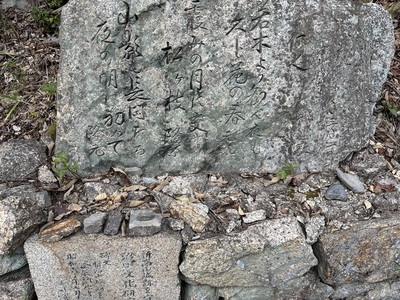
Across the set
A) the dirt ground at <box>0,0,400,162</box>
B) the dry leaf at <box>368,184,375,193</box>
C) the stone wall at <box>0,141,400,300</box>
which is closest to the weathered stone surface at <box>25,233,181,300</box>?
the stone wall at <box>0,141,400,300</box>

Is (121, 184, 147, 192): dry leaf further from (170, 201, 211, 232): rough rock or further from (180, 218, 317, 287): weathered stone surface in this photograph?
(180, 218, 317, 287): weathered stone surface

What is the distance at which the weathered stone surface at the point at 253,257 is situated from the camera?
2445 mm

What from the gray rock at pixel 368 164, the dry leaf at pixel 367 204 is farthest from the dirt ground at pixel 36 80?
the dry leaf at pixel 367 204

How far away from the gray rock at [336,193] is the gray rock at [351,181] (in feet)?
0.16

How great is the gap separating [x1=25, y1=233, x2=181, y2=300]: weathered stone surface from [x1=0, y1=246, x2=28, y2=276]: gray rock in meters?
0.11

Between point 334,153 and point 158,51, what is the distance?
50.1 inches

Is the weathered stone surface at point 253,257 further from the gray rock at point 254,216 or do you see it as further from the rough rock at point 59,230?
the rough rock at point 59,230

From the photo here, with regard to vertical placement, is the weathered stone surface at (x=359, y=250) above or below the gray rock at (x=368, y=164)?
below

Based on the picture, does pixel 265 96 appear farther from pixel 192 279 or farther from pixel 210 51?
pixel 192 279

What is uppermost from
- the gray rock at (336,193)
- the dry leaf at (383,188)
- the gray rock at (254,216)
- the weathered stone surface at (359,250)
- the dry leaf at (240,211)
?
the dry leaf at (240,211)

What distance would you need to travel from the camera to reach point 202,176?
2736 mm

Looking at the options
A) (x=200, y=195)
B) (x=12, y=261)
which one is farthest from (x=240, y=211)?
(x=12, y=261)

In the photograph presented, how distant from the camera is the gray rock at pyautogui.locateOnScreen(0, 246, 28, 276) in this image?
2512mm

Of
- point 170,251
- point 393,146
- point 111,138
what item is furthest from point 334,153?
point 111,138
